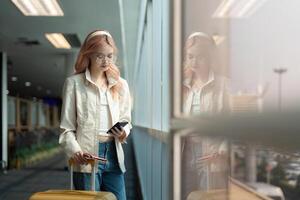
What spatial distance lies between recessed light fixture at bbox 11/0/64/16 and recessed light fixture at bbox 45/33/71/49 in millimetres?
1618

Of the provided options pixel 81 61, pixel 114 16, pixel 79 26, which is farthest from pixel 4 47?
pixel 81 61

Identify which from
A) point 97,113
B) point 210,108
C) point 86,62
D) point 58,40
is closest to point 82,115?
point 97,113

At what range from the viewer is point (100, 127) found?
7.40ft

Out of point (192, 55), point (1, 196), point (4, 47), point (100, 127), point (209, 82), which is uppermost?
point (4, 47)

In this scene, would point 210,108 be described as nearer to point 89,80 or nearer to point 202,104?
point 202,104

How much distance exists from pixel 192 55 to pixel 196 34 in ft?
0.31

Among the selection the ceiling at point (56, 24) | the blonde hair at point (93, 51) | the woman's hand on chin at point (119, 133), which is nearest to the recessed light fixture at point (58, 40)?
the ceiling at point (56, 24)

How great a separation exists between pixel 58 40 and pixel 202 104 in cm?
840

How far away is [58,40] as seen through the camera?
9328 millimetres

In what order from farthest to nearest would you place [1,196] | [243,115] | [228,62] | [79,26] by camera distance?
1. [79,26]
2. [1,196]
3. [228,62]
4. [243,115]

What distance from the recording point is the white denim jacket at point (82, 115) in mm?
2219

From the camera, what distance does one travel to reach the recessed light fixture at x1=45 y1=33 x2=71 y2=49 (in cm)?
869

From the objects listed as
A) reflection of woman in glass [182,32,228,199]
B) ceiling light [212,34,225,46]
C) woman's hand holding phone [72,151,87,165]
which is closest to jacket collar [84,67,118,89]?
woman's hand holding phone [72,151,87,165]

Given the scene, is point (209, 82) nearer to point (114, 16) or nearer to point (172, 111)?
point (172, 111)
